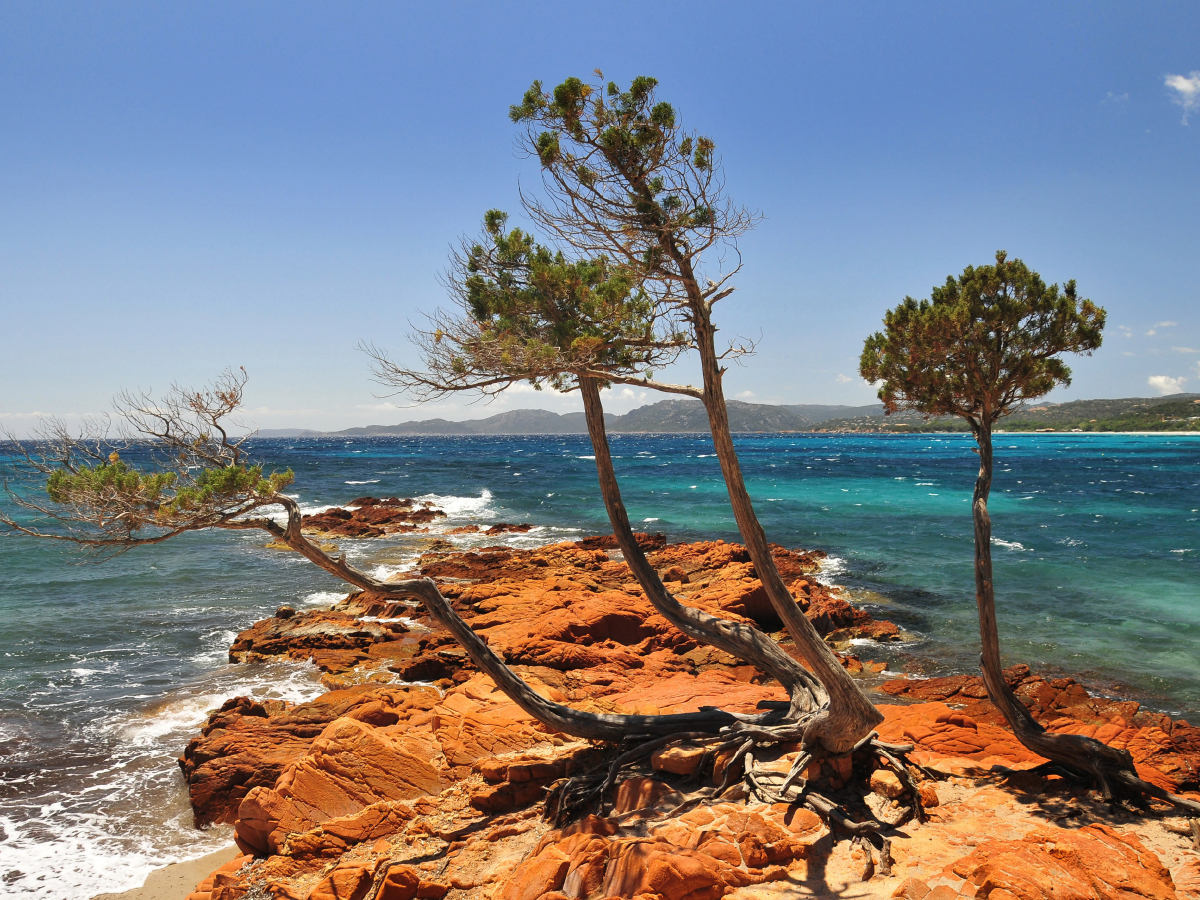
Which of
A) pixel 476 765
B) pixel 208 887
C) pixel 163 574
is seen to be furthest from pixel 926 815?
pixel 163 574

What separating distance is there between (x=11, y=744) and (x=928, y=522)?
104 feet

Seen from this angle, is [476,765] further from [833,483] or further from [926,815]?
[833,483]

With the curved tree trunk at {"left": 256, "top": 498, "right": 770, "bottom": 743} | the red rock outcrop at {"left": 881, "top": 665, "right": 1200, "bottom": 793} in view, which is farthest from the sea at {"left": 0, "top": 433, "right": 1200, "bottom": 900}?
the curved tree trunk at {"left": 256, "top": 498, "right": 770, "bottom": 743}

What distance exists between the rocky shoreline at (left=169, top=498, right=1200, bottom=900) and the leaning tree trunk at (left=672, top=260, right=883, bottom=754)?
40 cm

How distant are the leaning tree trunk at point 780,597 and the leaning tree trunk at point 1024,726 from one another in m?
1.71

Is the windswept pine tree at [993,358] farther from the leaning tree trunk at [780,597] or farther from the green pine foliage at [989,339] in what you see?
the leaning tree trunk at [780,597]

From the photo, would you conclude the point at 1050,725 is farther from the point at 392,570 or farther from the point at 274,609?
the point at 392,570

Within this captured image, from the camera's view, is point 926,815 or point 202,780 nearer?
point 926,815

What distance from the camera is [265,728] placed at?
898cm

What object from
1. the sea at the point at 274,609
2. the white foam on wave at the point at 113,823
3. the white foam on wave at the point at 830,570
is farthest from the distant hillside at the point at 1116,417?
the white foam on wave at the point at 113,823

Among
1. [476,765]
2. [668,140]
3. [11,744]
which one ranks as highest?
[668,140]

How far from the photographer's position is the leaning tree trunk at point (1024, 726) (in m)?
6.64

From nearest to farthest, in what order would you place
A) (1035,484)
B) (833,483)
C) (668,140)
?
(668,140)
(1035,484)
(833,483)

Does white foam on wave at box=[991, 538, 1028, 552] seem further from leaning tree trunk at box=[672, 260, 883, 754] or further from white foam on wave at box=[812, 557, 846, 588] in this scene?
leaning tree trunk at box=[672, 260, 883, 754]
